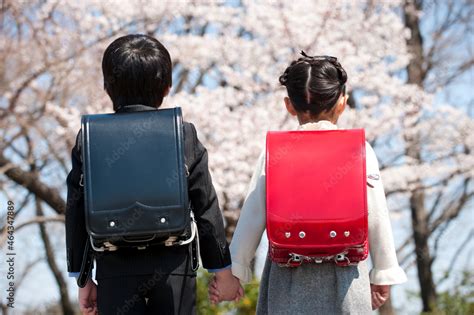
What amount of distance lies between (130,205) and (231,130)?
5789 mm

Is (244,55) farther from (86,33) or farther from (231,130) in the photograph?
(86,33)

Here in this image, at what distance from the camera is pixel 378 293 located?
270cm

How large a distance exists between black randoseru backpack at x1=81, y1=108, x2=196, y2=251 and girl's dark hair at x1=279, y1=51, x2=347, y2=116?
502 millimetres

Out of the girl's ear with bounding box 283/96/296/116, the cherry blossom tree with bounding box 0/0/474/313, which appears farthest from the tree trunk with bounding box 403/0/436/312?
the girl's ear with bounding box 283/96/296/116

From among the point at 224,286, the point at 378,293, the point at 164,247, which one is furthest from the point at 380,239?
the point at 164,247

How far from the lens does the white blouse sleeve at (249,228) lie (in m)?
2.67

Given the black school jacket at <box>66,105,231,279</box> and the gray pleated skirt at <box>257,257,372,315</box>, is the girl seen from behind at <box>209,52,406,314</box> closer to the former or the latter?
the gray pleated skirt at <box>257,257,372,315</box>

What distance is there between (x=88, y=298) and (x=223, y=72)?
624cm

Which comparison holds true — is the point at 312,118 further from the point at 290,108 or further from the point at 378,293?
the point at 378,293

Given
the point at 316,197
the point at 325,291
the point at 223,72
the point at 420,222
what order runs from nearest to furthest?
the point at 316,197 < the point at 325,291 < the point at 223,72 < the point at 420,222

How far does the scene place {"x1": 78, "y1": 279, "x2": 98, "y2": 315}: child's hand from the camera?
2568 millimetres

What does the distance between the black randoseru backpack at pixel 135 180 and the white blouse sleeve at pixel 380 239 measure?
0.65 meters

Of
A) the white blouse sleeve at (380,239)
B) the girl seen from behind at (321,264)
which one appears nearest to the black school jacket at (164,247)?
the girl seen from behind at (321,264)

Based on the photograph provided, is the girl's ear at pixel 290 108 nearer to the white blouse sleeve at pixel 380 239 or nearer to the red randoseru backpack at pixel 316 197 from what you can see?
the red randoseru backpack at pixel 316 197
